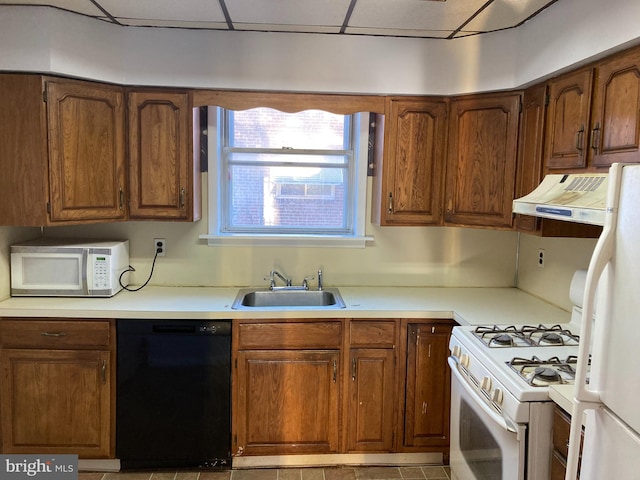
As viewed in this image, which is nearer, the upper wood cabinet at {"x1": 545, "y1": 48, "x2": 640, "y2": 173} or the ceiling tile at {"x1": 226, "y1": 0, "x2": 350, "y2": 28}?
the upper wood cabinet at {"x1": 545, "y1": 48, "x2": 640, "y2": 173}

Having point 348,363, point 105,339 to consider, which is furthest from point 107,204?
point 348,363

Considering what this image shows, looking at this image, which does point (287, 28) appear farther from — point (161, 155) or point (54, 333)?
point (54, 333)

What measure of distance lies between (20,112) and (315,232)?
173 cm

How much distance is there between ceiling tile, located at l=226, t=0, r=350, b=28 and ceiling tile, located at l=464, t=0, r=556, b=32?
677 mm

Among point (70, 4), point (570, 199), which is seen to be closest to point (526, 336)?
point (570, 199)

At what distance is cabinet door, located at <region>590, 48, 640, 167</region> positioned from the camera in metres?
1.71

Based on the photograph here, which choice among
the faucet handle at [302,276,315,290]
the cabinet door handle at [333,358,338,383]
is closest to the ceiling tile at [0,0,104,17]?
the faucet handle at [302,276,315,290]

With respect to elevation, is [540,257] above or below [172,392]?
above

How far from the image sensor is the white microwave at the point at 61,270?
2582 millimetres

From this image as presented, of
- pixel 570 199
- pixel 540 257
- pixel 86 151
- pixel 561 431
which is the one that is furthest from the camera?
pixel 540 257

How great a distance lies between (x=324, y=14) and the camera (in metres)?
2.33

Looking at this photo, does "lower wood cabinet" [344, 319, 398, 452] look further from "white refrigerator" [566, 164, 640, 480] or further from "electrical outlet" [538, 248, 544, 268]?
"white refrigerator" [566, 164, 640, 480]

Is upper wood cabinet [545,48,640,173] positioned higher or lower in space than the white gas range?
higher

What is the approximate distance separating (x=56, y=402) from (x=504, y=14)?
2.97 metres
